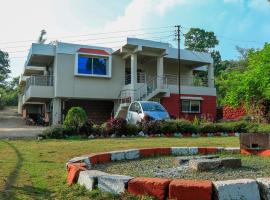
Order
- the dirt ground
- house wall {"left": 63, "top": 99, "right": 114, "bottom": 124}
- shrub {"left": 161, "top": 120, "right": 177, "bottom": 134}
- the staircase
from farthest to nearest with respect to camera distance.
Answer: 1. house wall {"left": 63, "top": 99, "right": 114, "bottom": 124}
2. the staircase
3. shrub {"left": 161, "top": 120, "right": 177, "bottom": 134}
4. the dirt ground

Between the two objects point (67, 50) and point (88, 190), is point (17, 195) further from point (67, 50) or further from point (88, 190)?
point (67, 50)

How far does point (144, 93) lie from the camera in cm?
2900

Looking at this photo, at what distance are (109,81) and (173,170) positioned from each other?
2355 centimetres

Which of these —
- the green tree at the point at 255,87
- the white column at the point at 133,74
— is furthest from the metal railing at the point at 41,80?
the green tree at the point at 255,87

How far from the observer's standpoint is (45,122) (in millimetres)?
32375

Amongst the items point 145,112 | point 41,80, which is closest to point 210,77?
point 41,80

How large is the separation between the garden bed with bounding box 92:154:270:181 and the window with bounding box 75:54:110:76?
21.0m

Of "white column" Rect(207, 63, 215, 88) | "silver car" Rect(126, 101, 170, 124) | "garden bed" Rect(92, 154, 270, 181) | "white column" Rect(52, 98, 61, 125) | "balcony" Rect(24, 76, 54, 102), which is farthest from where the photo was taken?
"white column" Rect(207, 63, 215, 88)

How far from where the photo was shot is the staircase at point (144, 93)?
28.5 metres

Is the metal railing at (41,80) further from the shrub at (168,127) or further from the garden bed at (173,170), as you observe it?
the garden bed at (173,170)

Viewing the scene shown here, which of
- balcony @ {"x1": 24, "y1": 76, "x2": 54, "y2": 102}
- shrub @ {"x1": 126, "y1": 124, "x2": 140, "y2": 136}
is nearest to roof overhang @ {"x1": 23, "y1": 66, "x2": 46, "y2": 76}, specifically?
balcony @ {"x1": 24, "y1": 76, "x2": 54, "y2": 102}

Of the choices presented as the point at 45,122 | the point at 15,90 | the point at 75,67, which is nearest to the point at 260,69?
the point at 75,67

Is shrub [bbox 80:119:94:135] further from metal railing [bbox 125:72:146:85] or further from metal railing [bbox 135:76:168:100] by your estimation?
metal railing [bbox 125:72:146:85]

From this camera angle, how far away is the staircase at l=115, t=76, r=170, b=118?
2850 cm
